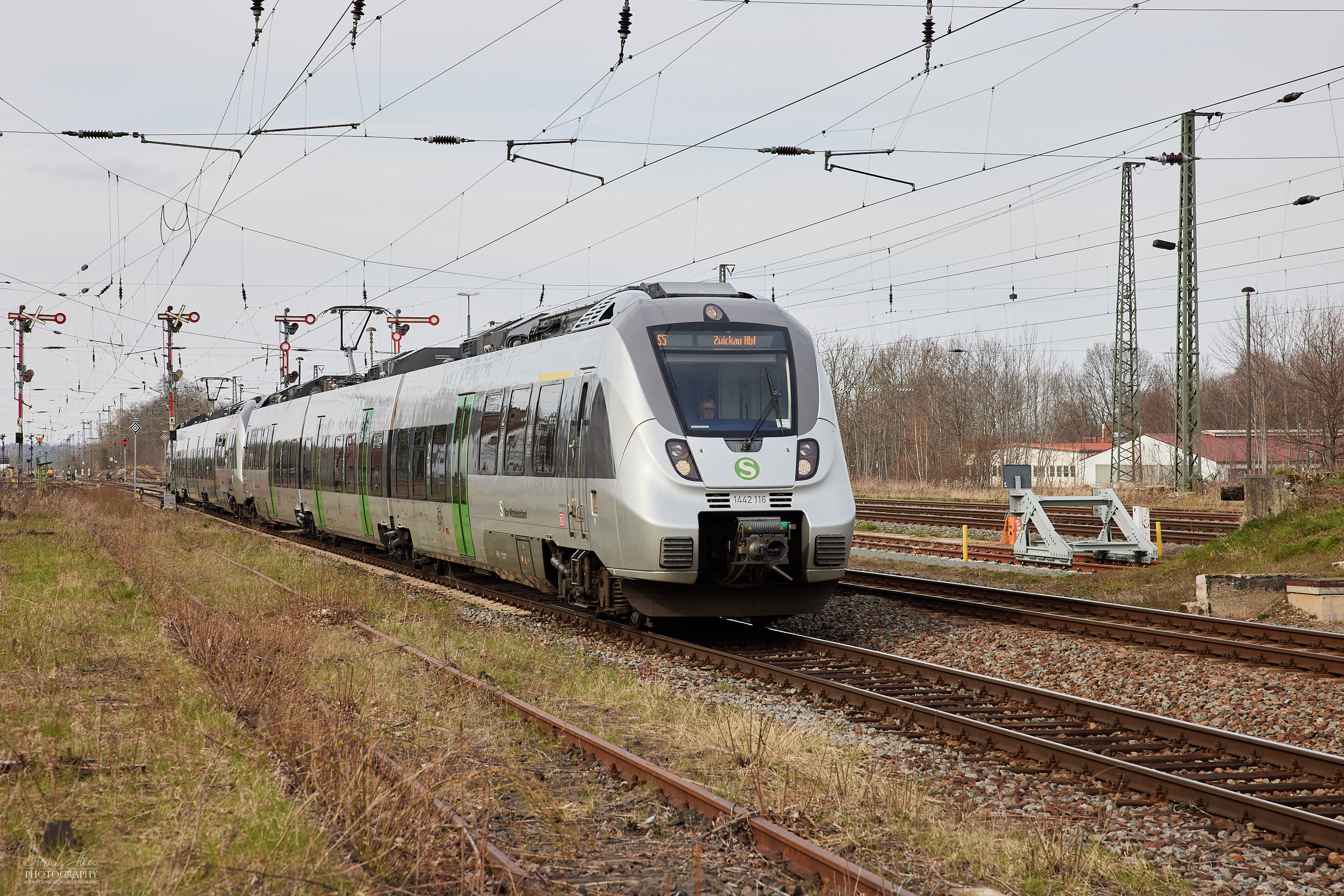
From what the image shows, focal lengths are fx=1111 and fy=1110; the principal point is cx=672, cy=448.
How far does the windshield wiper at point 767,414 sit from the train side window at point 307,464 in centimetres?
1794

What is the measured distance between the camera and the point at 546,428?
13586 mm

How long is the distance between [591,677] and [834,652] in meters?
2.74

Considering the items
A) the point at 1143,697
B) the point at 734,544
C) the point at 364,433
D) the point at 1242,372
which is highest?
the point at 1242,372

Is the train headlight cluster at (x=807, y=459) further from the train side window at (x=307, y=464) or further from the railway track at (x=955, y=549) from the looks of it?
the train side window at (x=307, y=464)

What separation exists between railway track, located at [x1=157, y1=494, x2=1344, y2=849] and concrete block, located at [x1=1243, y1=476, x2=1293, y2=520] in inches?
430

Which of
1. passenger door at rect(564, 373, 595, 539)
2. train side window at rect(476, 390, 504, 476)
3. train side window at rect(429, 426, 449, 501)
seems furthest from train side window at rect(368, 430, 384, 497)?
passenger door at rect(564, 373, 595, 539)

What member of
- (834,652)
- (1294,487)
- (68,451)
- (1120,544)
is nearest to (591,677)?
(834,652)

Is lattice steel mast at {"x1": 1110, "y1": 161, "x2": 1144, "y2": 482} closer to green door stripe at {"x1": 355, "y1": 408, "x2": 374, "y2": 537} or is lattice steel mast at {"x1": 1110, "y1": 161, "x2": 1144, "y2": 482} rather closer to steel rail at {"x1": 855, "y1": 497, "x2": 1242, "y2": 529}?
steel rail at {"x1": 855, "y1": 497, "x2": 1242, "y2": 529}

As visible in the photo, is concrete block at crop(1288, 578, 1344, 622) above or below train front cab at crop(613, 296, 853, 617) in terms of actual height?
below

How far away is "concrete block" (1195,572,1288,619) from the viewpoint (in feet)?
46.0

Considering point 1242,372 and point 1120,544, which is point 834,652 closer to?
point 1120,544

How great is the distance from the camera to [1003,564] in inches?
851

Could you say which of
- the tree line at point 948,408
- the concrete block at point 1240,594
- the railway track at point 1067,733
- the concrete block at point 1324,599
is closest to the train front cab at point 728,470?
the railway track at point 1067,733

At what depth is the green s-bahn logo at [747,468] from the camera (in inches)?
444
